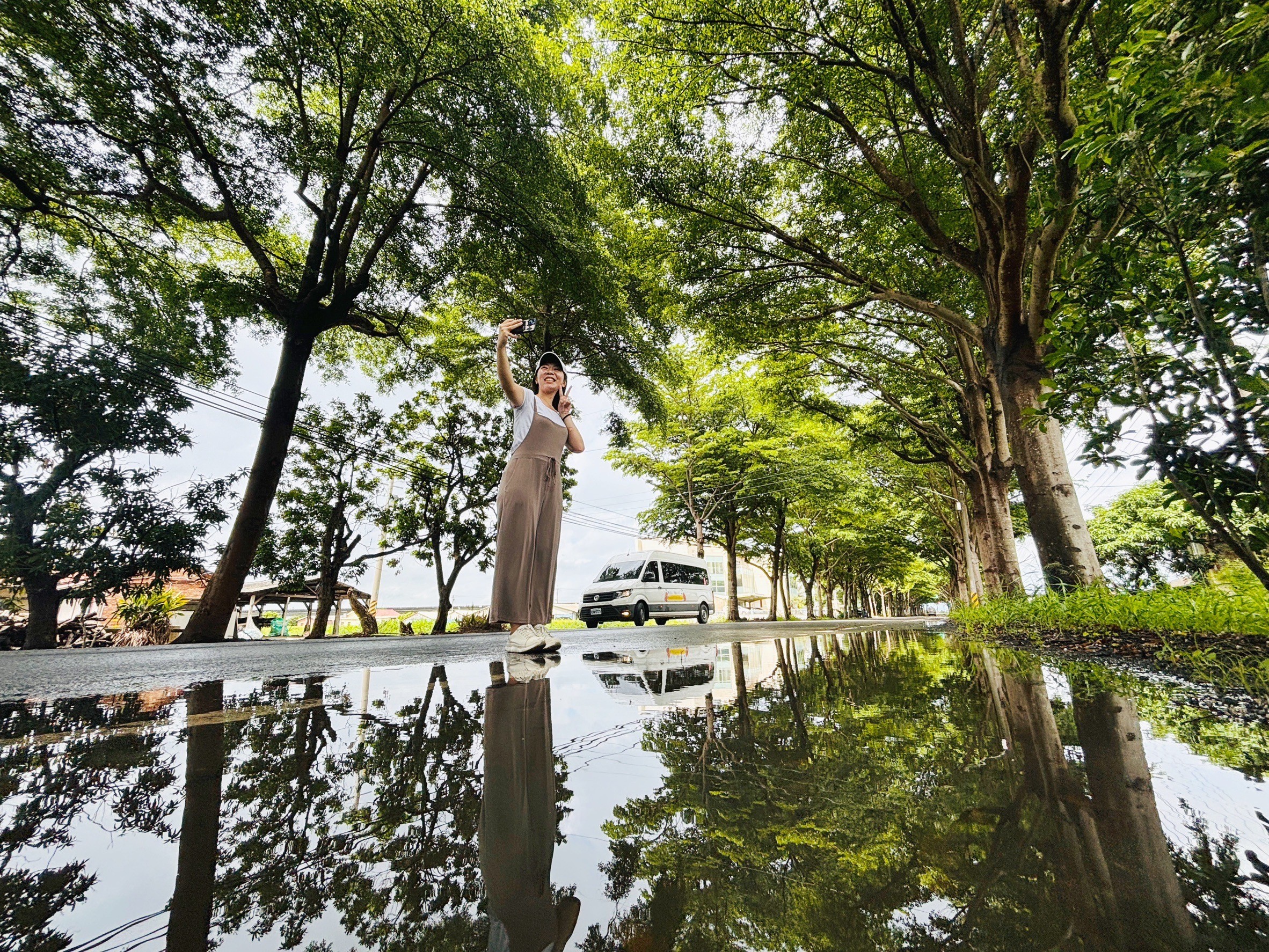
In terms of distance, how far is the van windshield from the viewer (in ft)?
53.1

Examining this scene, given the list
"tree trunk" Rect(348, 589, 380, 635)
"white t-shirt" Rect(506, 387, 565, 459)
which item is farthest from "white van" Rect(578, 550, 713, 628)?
"white t-shirt" Rect(506, 387, 565, 459)

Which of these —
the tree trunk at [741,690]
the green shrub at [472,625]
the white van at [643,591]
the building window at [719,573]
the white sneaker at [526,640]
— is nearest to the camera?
the tree trunk at [741,690]

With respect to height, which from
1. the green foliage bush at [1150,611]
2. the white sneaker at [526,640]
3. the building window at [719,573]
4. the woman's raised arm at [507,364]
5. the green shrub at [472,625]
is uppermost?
the building window at [719,573]

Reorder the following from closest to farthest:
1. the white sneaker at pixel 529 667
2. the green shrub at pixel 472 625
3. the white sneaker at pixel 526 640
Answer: the white sneaker at pixel 529 667
the white sneaker at pixel 526 640
the green shrub at pixel 472 625

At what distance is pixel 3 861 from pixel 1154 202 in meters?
3.18

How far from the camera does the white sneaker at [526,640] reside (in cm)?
341

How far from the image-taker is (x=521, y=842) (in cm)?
78

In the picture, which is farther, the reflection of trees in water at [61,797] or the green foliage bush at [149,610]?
the green foliage bush at [149,610]

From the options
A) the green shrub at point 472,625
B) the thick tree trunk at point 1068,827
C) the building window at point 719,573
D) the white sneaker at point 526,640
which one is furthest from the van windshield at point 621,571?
the building window at point 719,573

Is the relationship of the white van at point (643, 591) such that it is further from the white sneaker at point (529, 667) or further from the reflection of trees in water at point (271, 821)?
the reflection of trees in water at point (271, 821)

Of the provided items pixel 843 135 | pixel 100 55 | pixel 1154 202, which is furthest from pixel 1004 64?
pixel 100 55

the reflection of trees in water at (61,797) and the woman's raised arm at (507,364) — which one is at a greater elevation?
the woman's raised arm at (507,364)

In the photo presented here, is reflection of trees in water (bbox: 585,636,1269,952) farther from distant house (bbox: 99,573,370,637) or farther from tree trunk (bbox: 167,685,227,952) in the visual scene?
distant house (bbox: 99,573,370,637)

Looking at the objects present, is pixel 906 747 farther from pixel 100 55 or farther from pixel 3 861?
pixel 100 55
